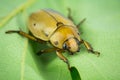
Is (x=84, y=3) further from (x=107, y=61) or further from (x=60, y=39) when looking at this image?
(x=107, y=61)

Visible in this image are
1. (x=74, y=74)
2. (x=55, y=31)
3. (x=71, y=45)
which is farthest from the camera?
(x=55, y=31)

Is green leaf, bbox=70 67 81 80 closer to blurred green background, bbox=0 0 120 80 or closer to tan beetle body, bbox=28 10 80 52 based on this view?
blurred green background, bbox=0 0 120 80

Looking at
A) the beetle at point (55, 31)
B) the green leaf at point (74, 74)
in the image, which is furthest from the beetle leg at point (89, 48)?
the green leaf at point (74, 74)

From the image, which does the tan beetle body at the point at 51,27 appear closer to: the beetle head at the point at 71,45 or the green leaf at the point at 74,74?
the beetle head at the point at 71,45

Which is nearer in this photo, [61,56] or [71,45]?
[61,56]

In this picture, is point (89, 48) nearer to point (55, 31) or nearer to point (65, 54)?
point (65, 54)

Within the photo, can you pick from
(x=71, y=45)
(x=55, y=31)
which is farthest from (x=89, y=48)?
(x=55, y=31)

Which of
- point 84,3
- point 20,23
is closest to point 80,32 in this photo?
point 84,3
